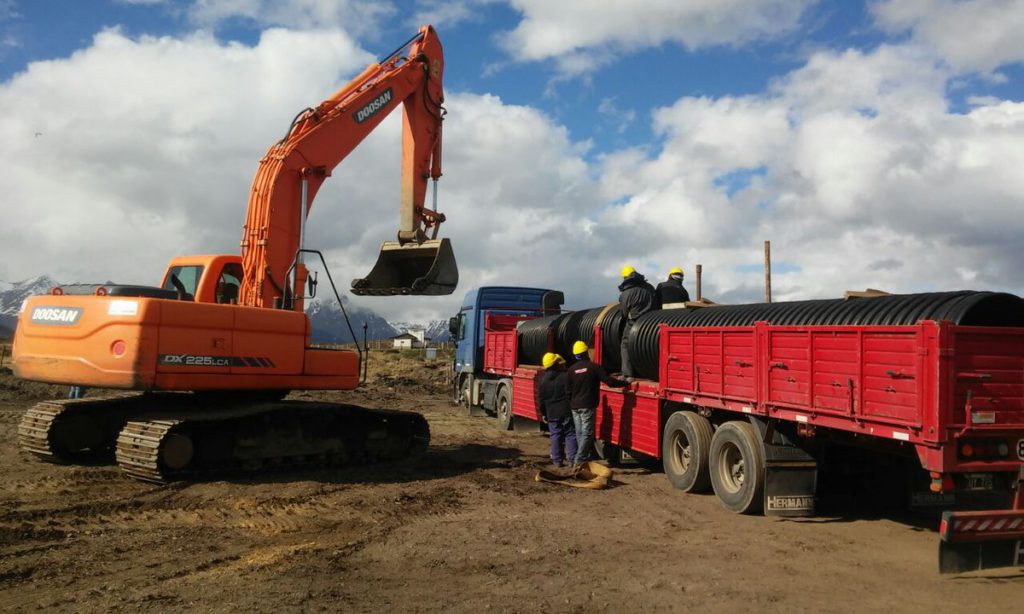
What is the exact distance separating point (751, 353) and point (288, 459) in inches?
253

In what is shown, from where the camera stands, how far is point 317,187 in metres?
11.4

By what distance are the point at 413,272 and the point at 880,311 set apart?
22.4ft

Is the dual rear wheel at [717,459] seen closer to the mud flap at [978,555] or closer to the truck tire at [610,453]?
the truck tire at [610,453]

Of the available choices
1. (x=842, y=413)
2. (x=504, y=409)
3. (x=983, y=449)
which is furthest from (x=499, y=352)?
(x=983, y=449)

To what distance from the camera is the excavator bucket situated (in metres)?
11.3

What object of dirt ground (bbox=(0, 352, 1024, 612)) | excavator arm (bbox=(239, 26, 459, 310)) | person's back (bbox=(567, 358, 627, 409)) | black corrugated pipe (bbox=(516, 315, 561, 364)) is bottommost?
dirt ground (bbox=(0, 352, 1024, 612))

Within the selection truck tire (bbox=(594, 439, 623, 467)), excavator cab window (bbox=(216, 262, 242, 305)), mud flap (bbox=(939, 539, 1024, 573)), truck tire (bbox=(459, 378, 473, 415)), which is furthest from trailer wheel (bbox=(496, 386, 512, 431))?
mud flap (bbox=(939, 539, 1024, 573))

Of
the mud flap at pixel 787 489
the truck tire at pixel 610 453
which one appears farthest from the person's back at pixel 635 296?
the mud flap at pixel 787 489

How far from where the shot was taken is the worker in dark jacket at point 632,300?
12125mm

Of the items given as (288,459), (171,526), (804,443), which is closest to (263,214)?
(288,459)

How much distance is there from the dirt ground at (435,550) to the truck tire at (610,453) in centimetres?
167

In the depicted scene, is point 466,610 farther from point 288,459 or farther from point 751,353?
point 288,459

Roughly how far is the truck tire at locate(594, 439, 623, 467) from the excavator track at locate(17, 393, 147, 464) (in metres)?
6.95

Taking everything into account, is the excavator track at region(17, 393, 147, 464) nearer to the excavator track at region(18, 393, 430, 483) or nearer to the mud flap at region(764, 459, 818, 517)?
the excavator track at region(18, 393, 430, 483)
